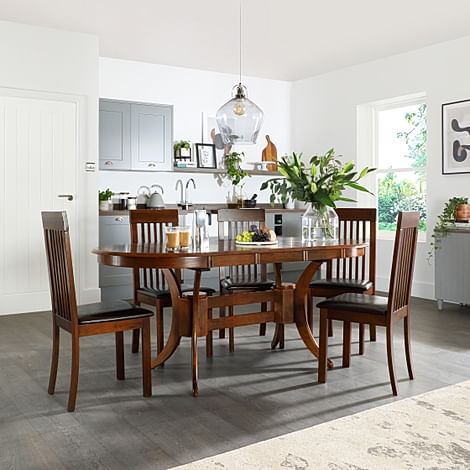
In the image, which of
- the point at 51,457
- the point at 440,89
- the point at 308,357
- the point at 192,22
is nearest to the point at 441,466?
the point at 51,457

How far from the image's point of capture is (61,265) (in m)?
2.92

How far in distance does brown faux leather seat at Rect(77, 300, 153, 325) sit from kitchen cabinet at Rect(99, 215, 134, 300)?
2.93 meters

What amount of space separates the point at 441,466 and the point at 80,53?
490 cm

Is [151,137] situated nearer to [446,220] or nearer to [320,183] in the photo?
[446,220]

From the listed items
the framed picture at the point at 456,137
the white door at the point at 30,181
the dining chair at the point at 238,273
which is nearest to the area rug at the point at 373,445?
the dining chair at the point at 238,273

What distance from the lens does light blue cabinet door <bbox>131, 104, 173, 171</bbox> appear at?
6.49 m

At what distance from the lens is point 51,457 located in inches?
91.4

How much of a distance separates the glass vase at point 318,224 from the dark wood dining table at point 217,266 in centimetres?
18

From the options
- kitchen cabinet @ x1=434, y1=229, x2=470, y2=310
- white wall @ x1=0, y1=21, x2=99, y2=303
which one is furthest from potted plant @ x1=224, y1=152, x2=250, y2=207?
kitchen cabinet @ x1=434, y1=229, x2=470, y2=310

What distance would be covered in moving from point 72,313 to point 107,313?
191mm

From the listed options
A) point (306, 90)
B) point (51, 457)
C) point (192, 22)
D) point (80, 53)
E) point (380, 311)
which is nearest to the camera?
point (51, 457)

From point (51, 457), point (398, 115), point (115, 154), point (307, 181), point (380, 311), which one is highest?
point (398, 115)

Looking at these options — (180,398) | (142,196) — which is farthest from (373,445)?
(142,196)

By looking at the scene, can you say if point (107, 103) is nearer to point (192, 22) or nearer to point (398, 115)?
point (192, 22)
